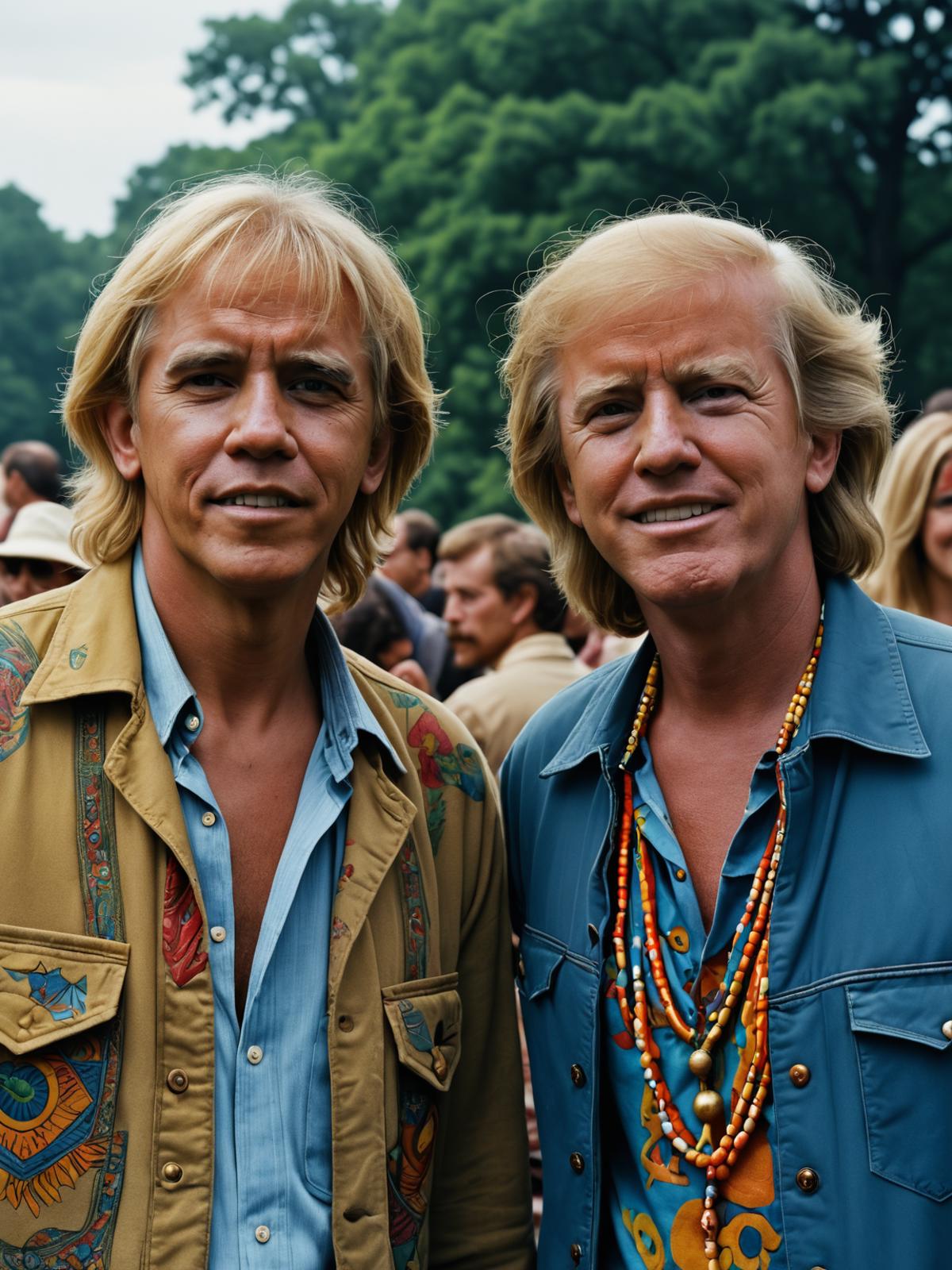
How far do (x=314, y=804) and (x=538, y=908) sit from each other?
560mm

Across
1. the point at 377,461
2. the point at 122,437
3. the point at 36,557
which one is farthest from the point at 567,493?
the point at 36,557

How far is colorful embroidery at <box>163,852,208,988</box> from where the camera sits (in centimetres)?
263

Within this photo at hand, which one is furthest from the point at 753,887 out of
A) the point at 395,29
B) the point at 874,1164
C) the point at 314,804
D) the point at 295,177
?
the point at 395,29

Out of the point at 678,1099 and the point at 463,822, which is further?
the point at 463,822

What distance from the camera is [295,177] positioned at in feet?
10.9

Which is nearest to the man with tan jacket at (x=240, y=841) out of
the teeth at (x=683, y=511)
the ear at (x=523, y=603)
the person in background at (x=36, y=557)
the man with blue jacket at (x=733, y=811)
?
the man with blue jacket at (x=733, y=811)

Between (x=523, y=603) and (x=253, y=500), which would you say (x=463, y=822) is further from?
(x=523, y=603)

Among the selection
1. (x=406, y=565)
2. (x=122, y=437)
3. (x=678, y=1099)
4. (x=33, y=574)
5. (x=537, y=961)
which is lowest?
(x=678, y=1099)

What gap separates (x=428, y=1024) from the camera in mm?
2936

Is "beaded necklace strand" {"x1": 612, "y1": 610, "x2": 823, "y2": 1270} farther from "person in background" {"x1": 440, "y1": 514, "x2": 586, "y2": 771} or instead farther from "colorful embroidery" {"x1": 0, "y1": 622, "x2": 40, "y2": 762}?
"person in background" {"x1": 440, "y1": 514, "x2": 586, "y2": 771}

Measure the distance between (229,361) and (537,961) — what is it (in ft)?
4.34

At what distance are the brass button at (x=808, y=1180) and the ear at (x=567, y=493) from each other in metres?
1.38

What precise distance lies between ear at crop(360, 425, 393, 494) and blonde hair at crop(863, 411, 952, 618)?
83.9 inches

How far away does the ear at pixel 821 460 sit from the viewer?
3070 millimetres
